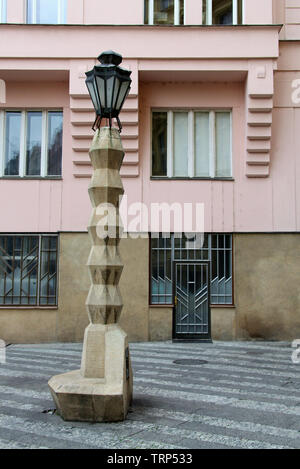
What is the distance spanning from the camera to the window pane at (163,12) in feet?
43.9

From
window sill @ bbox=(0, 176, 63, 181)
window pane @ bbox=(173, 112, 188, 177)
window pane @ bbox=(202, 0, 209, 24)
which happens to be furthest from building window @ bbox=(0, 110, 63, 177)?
window pane @ bbox=(202, 0, 209, 24)

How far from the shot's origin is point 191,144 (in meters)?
13.7

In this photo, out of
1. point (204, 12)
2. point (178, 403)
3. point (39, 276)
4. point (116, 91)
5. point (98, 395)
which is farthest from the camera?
point (204, 12)

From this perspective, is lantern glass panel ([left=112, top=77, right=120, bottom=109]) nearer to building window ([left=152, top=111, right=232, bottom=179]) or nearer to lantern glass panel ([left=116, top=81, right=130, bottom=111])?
lantern glass panel ([left=116, top=81, right=130, bottom=111])

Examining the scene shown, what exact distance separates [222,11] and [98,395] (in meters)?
11.1

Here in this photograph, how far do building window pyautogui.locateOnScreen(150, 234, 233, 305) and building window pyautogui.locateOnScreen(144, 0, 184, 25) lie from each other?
18.7 feet

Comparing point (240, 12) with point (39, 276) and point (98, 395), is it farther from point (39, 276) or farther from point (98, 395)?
point (98, 395)

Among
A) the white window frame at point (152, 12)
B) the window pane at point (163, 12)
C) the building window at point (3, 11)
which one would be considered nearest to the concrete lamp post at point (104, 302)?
the white window frame at point (152, 12)

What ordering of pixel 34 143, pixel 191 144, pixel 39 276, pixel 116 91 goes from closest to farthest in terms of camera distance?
pixel 116 91 < pixel 39 276 < pixel 191 144 < pixel 34 143

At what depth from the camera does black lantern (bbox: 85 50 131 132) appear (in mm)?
6492

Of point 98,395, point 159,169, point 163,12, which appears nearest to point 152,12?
point 163,12

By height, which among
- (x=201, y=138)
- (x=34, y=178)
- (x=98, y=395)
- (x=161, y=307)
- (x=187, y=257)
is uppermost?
(x=201, y=138)

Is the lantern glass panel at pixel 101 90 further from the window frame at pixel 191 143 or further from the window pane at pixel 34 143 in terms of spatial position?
→ the window pane at pixel 34 143
